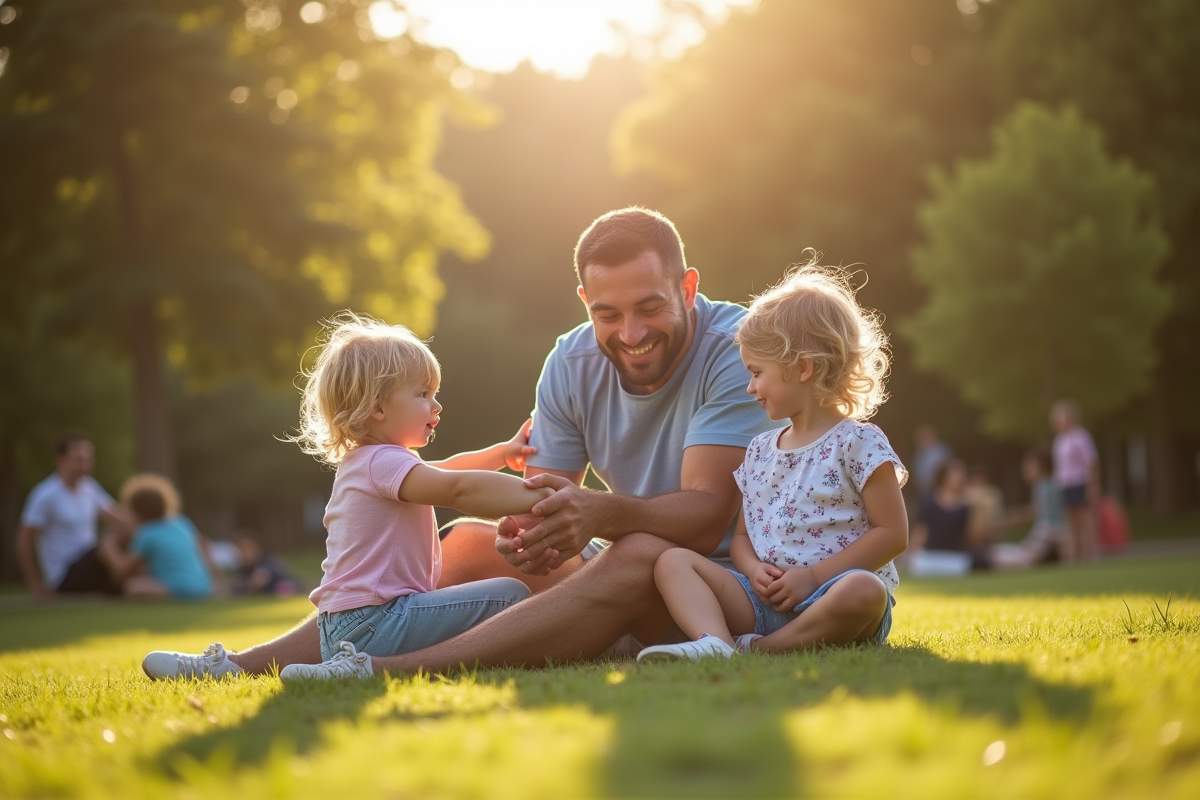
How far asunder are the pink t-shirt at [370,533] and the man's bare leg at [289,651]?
1.19 feet

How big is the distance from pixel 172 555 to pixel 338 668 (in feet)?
38.9

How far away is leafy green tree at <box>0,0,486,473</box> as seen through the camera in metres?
19.4

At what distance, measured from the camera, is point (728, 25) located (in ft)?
102

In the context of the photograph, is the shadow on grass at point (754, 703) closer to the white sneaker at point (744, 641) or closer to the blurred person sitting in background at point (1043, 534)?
the white sneaker at point (744, 641)

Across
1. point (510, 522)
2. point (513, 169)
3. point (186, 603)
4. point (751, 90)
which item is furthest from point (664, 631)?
point (513, 169)

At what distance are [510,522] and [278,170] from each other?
17.8m

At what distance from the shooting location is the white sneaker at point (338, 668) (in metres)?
4.26

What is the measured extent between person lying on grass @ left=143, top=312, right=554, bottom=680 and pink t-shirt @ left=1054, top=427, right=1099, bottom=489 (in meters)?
14.2

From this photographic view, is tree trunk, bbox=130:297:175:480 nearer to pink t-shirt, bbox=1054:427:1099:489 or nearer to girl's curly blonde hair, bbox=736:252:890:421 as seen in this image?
pink t-shirt, bbox=1054:427:1099:489

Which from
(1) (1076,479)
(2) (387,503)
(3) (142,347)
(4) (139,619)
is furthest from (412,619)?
(3) (142,347)

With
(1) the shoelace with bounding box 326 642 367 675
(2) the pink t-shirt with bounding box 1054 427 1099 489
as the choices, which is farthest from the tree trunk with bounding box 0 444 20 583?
(1) the shoelace with bounding box 326 642 367 675

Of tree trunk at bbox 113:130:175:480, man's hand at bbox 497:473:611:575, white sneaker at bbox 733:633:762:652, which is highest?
tree trunk at bbox 113:130:175:480

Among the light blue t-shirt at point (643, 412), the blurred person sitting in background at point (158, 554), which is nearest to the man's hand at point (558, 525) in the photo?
the light blue t-shirt at point (643, 412)

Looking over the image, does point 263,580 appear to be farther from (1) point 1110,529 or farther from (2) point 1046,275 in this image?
(2) point 1046,275
